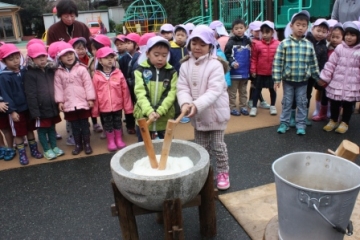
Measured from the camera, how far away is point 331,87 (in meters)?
4.47

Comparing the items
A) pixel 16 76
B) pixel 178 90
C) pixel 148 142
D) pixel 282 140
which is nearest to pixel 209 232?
pixel 148 142

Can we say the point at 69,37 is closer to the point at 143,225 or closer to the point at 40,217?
the point at 40,217

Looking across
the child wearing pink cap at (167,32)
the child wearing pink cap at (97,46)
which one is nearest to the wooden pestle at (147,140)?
the child wearing pink cap at (97,46)

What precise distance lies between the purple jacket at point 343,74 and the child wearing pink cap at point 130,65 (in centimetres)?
248

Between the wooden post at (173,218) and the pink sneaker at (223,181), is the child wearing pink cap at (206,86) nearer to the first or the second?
the pink sneaker at (223,181)

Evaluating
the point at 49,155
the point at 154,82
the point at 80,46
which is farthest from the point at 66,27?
the point at 154,82

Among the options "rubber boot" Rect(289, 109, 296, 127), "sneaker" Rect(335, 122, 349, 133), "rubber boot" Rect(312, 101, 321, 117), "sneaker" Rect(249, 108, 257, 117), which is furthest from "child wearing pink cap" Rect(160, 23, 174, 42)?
"sneaker" Rect(335, 122, 349, 133)

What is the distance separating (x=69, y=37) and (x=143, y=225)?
10.3 feet

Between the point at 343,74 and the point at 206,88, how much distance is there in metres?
2.35

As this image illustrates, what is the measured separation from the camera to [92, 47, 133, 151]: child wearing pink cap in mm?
4148

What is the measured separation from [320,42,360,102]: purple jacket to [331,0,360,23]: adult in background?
5.43ft

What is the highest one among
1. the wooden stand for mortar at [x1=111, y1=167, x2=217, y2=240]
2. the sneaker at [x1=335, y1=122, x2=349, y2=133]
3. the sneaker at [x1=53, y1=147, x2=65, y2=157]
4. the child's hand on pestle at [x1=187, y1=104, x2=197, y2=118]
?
the child's hand on pestle at [x1=187, y1=104, x2=197, y2=118]

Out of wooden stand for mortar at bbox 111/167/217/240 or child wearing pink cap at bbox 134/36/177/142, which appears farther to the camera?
child wearing pink cap at bbox 134/36/177/142

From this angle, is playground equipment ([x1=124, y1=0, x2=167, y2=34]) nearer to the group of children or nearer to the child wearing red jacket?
the child wearing red jacket
